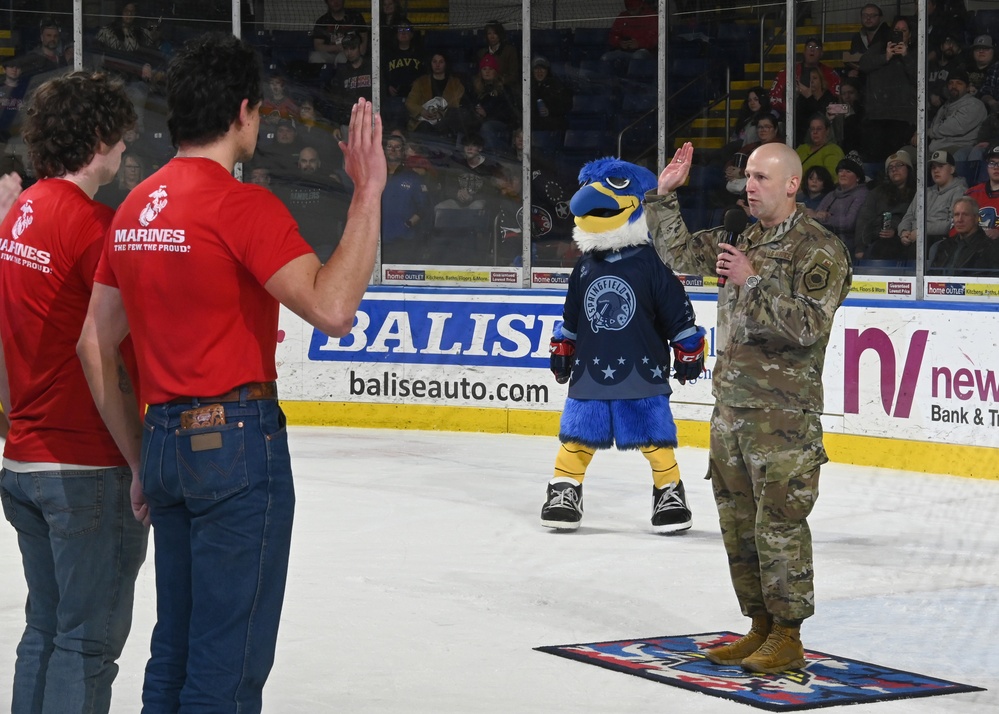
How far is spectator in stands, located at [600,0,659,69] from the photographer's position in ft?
39.2

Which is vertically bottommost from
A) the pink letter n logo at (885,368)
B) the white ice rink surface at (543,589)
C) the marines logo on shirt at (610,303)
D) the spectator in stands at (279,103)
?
the white ice rink surface at (543,589)

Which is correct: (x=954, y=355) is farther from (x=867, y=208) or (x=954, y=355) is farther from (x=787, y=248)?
(x=787, y=248)

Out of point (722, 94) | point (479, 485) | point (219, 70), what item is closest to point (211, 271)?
point (219, 70)

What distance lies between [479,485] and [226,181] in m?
6.15

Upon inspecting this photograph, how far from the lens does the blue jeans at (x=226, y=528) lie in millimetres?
2752

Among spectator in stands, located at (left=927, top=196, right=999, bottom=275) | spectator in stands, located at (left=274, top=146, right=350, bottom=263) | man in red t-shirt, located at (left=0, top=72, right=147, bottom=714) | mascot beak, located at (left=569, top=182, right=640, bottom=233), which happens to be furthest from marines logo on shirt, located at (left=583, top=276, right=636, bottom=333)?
spectator in stands, located at (left=274, top=146, right=350, bottom=263)

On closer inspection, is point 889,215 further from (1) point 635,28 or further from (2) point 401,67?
(2) point 401,67

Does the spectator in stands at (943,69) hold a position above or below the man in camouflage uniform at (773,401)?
above

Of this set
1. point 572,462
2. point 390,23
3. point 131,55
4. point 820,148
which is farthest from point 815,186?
point 131,55

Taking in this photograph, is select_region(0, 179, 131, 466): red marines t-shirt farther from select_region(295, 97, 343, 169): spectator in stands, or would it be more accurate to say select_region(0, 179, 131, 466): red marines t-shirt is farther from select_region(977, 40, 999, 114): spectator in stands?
select_region(295, 97, 343, 169): spectator in stands

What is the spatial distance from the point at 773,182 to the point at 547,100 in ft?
25.6

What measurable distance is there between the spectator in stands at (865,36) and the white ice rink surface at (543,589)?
3.12m

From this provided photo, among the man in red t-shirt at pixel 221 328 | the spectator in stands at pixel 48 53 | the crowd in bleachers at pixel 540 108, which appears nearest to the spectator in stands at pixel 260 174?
the crowd in bleachers at pixel 540 108

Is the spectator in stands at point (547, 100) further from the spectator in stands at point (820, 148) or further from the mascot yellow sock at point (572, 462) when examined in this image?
the mascot yellow sock at point (572, 462)
